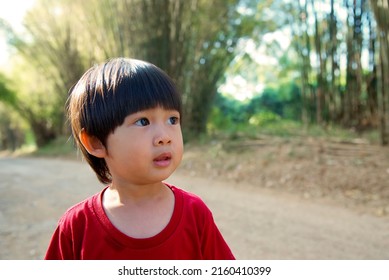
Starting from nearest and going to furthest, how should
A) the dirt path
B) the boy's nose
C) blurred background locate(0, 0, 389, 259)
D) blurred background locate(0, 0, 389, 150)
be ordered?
the boy's nose
the dirt path
blurred background locate(0, 0, 389, 259)
blurred background locate(0, 0, 389, 150)

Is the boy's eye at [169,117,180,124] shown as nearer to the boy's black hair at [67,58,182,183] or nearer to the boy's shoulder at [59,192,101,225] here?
the boy's black hair at [67,58,182,183]

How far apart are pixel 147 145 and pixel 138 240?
0.71ft

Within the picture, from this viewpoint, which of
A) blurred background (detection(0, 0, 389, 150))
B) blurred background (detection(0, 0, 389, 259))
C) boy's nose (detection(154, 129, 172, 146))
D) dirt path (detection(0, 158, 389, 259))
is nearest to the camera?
boy's nose (detection(154, 129, 172, 146))

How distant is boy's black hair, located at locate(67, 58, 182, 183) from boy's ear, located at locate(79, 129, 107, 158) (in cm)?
1

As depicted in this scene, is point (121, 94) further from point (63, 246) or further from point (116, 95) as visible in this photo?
point (63, 246)

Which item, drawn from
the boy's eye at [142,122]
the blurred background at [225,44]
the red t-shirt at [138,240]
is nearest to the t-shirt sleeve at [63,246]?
the red t-shirt at [138,240]

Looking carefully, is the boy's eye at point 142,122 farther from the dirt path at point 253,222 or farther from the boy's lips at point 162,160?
the dirt path at point 253,222

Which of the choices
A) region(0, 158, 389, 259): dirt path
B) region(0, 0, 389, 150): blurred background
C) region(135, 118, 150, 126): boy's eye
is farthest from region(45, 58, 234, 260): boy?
region(0, 0, 389, 150): blurred background

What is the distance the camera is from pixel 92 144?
1036 millimetres

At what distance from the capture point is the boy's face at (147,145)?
0.95 m

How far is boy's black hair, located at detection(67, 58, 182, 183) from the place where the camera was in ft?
3.16

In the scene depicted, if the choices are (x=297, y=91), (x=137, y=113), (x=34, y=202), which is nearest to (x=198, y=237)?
(x=137, y=113)

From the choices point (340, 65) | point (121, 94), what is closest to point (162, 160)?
point (121, 94)

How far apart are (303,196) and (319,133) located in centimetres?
212
